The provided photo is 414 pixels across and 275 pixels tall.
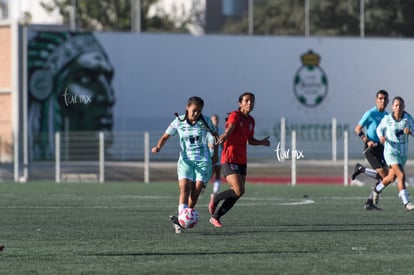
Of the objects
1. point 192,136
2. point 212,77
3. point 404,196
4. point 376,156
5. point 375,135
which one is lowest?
point 404,196

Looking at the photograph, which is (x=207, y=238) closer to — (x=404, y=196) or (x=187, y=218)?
(x=187, y=218)

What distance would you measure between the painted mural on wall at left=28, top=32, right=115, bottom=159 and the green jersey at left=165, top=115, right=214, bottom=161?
114 feet

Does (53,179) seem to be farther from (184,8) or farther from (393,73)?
(184,8)

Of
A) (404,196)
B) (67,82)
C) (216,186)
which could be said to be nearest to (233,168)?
(404,196)

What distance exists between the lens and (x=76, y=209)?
21875 mm

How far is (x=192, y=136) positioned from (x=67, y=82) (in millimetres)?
37301

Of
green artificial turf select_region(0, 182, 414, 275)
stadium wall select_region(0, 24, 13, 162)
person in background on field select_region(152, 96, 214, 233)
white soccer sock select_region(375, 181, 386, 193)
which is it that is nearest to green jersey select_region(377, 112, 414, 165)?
white soccer sock select_region(375, 181, 386, 193)

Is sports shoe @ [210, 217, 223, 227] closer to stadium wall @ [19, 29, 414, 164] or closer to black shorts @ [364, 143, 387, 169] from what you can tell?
black shorts @ [364, 143, 387, 169]

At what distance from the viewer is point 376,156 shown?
2250 centimetres

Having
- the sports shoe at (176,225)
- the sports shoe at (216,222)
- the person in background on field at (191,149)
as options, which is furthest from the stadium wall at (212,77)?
the sports shoe at (176,225)

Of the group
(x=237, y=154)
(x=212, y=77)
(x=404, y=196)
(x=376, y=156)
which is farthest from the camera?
(x=212, y=77)

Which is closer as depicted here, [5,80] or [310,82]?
[5,80]

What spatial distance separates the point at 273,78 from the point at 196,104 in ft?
135

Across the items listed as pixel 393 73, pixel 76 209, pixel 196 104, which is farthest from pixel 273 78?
pixel 196 104
